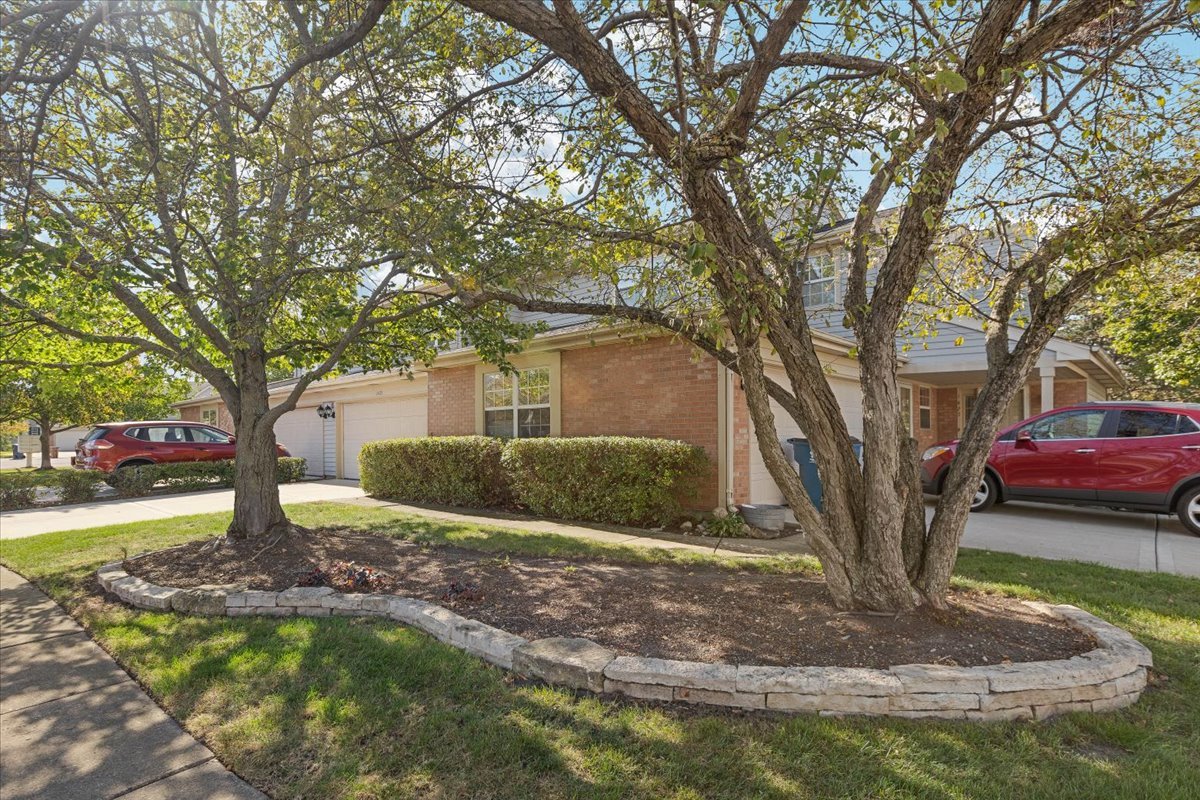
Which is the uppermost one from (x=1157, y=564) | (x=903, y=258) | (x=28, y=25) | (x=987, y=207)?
(x=28, y=25)

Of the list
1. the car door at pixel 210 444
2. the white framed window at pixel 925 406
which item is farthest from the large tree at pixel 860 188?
the car door at pixel 210 444

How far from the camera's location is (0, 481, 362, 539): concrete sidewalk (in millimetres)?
8891

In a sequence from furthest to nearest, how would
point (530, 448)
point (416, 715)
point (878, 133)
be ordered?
1. point (530, 448)
2. point (878, 133)
3. point (416, 715)

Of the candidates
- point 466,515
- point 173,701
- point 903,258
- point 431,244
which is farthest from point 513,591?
point 466,515

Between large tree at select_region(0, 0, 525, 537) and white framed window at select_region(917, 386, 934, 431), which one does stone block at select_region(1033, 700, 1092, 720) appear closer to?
large tree at select_region(0, 0, 525, 537)

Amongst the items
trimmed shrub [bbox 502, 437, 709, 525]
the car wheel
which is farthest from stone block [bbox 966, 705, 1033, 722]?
the car wheel

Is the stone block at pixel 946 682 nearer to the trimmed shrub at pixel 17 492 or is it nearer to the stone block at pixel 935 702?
the stone block at pixel 935 702

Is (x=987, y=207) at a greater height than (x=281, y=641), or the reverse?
(x=987, y=207)

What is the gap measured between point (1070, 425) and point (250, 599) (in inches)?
400

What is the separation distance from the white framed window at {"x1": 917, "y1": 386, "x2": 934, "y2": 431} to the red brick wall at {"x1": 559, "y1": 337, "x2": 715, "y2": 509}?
28.4ft

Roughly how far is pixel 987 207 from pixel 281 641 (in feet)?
20.8

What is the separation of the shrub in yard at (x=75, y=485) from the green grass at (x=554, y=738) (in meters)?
10.2

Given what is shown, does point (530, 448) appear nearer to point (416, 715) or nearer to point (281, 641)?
point (281, 641)

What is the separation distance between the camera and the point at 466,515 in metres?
9.10
